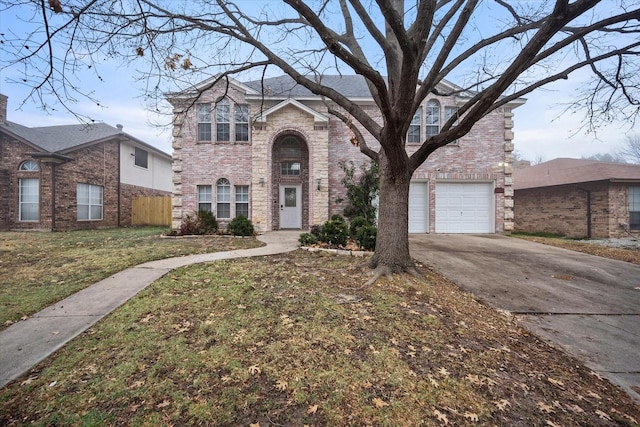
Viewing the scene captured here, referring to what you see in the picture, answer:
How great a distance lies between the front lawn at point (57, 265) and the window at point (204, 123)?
19.6ft

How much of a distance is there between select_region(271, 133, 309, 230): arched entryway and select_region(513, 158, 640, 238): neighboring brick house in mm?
14335

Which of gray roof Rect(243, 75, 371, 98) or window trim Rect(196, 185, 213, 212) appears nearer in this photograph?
window trim Rect(196, 185, 213, 212)

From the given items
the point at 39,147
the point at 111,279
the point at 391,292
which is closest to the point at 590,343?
the point at 391,292

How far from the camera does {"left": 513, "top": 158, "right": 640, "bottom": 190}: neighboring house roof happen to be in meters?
13.7

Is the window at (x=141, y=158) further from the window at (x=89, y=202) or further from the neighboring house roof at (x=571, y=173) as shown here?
the neighboring house roof at (x=571, y=173)

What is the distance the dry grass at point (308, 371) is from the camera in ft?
6.83

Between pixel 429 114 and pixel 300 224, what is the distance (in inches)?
332

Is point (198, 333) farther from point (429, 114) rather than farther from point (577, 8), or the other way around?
point (429, 114)

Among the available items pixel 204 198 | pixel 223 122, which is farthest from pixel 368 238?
pixel 223 122

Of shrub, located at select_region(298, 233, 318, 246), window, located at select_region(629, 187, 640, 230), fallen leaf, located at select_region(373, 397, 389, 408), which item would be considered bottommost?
fallen leaf, located at select_region(373, 397, 389, 408)

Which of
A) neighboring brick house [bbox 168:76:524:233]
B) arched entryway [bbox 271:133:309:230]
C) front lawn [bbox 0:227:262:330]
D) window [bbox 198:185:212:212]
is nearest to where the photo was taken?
front lawn [bbox 0:227:262:330]

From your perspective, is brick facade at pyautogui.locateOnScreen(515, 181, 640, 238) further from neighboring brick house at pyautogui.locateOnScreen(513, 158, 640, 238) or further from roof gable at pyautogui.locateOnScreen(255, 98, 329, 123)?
roof gable at pyautogui.locateOnScreen(255, 98, 329, 123)

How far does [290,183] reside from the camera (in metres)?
13.1

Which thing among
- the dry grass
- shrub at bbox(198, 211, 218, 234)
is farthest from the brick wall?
shrub at bbox(198, 211, 218, 234)
